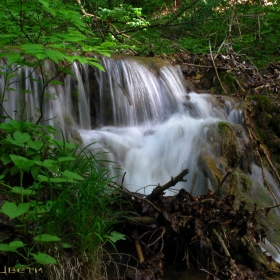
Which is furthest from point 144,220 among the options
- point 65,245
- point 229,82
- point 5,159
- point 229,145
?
point 229,82

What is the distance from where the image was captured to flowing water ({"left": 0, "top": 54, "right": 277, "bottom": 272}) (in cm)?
459

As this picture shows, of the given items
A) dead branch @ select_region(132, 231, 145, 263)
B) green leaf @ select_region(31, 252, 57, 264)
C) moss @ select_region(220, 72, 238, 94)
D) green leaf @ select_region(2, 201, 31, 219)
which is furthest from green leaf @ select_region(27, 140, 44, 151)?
moss @ select_region(220, 72, 238, 94)

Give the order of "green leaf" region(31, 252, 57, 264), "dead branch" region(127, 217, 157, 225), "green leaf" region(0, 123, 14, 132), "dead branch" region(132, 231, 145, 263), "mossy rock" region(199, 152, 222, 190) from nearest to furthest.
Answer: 1. "green leaf" region(31, 252, 57, 264)
2. "green leaf" region(0, 123, 14, 132)
3. "dead branch" region(132, 231, 145, 263)
4. "dead branch" region(127, 217, 157, 225)
5. "mossy rock" region(199, 152, 222, 190)

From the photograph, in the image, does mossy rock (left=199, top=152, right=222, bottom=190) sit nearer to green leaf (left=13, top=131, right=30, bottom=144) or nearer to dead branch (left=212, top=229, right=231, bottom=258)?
dead branch (left=212, top=229, right=231, bottom=258)

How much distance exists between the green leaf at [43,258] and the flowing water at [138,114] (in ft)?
6.40

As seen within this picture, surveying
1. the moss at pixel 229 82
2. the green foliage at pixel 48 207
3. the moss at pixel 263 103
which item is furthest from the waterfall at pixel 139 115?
the green foliage at pixel 48 207

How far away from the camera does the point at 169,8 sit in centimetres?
1292

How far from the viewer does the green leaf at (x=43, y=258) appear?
7.21 feet

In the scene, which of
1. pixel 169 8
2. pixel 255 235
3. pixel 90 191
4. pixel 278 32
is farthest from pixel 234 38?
pixel 90 191

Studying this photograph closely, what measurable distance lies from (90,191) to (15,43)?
3.24 meters

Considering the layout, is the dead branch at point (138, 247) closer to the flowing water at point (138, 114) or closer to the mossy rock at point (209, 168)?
the flowing water at point (138, 114)

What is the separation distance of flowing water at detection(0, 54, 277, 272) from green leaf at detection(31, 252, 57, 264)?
195 centimetres

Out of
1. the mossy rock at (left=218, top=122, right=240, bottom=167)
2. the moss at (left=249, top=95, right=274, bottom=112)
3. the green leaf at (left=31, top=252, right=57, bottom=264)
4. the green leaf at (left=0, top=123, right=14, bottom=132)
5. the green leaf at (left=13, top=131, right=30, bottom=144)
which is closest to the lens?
the green leaf at (left=31, top=252, right=57, bottom=264)

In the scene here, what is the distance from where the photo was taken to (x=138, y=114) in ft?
18.9
